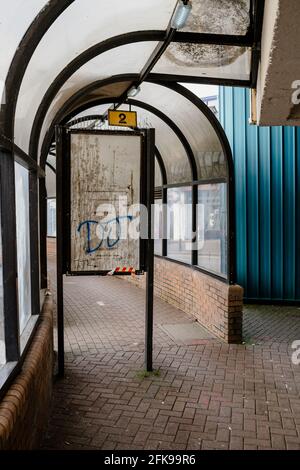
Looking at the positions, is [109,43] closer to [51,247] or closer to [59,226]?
[59,226]

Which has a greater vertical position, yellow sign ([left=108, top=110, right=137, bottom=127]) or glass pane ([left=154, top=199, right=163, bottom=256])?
yellow sign ([left=108, top=110, right=137, bottom=127])

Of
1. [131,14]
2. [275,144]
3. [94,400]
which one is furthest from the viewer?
[275,144]

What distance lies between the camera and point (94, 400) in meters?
4.43

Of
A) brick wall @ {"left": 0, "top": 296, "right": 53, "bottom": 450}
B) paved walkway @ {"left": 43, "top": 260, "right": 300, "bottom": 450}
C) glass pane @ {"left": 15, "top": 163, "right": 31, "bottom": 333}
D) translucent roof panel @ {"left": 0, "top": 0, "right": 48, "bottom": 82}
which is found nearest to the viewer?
brick wall @ {"left": 0, "top": 296, "right": 53, "bottom": 450}

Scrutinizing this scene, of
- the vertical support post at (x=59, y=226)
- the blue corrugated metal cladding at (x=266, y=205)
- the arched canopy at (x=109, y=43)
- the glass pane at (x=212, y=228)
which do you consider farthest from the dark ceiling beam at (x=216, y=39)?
the blue corrugated metal cladding at (x=266, y=205)

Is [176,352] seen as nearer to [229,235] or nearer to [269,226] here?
[229,235]

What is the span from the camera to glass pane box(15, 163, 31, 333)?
380 cm

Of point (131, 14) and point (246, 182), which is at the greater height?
point (131, 14)

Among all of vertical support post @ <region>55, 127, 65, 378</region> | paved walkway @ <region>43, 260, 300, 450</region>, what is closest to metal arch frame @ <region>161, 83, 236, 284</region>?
paved walkway @ <region>43, 260, 300, 450</region>

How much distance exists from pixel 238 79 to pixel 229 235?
2.13 meters

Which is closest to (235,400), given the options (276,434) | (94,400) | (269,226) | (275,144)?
(276,434)

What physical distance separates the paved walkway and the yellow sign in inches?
133

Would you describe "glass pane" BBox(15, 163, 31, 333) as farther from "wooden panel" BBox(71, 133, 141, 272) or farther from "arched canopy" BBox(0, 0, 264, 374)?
"wooden panel" BBox(71, 133, 141, 272)

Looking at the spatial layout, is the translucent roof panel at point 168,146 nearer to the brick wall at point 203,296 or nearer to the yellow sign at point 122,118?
the yellow sign at point 122,118
